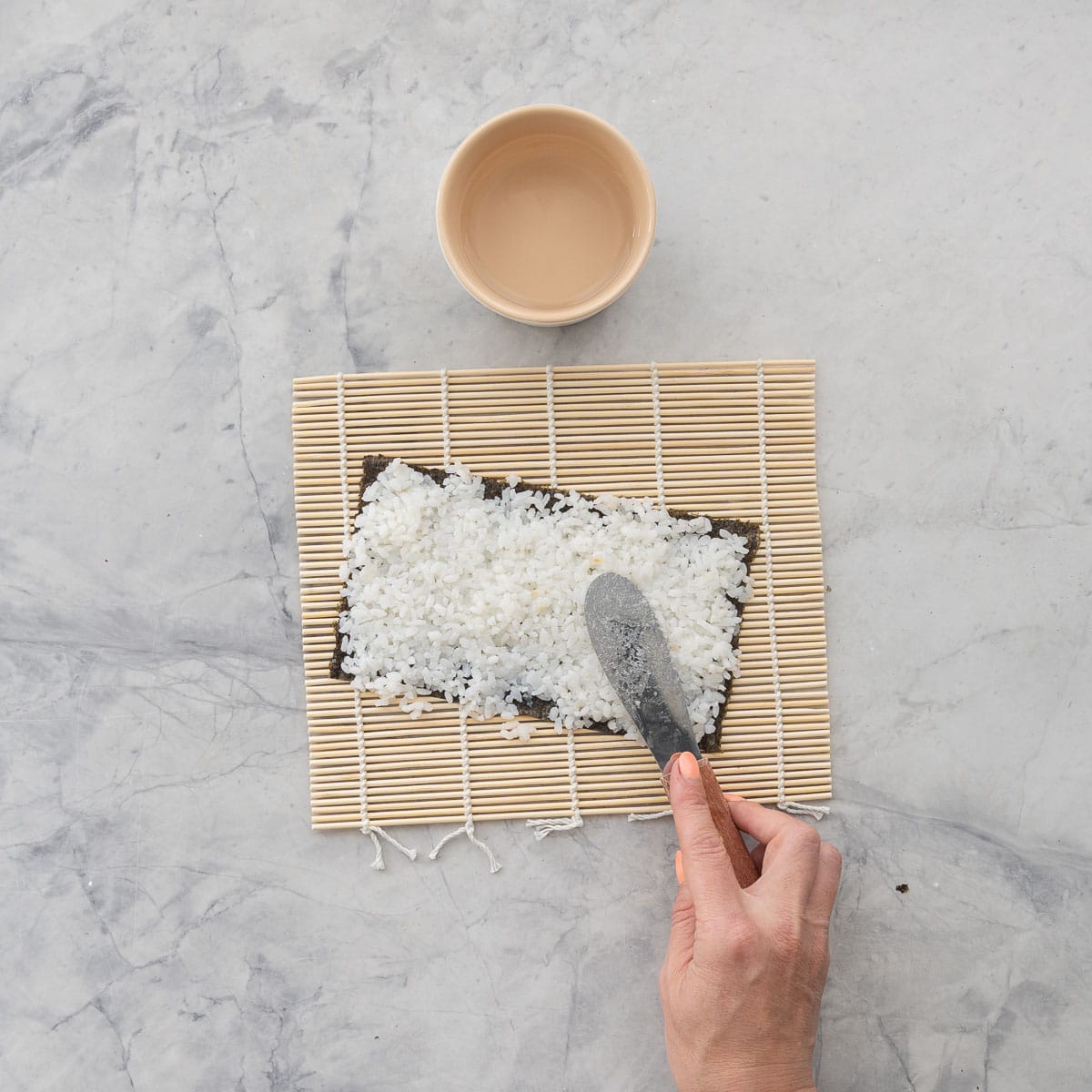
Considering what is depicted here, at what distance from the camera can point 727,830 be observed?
0.97m

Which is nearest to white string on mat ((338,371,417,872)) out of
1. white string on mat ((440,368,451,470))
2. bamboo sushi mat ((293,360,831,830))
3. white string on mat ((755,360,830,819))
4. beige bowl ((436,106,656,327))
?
bamboo sushi mat ((293,360,831,830))

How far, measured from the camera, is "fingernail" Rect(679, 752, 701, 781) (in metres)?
0.95

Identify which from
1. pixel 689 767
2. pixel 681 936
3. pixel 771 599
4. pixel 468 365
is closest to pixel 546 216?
pixel 468 365

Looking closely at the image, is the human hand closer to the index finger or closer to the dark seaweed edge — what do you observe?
the index finger

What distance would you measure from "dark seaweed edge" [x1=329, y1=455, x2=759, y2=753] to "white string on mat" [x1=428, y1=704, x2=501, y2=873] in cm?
5

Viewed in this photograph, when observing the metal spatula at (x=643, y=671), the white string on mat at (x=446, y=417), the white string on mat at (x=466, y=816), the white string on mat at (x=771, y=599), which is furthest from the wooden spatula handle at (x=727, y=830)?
the white string on mat at (x=446, y=417)

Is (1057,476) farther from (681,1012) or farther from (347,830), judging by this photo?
(347,830)

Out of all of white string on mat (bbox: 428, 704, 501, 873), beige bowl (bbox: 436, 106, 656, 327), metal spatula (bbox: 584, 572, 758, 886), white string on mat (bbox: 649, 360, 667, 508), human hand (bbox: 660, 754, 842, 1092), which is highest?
beige bowl (bbox: 436, 106, 656, 327)

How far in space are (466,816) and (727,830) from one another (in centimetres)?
29

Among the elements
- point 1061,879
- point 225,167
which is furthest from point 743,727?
point 225,167

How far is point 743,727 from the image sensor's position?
3.53 feet

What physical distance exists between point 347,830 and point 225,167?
0.79 meters

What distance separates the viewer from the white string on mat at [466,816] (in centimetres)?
107

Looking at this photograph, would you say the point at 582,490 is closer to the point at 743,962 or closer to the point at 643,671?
the point at 643,671
